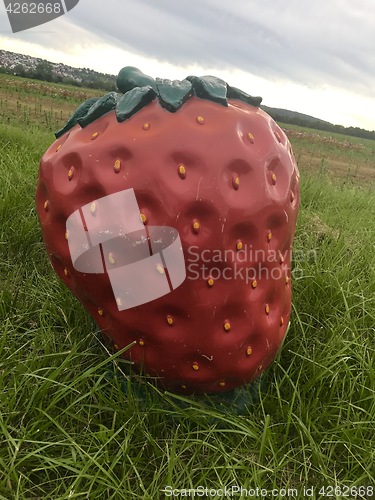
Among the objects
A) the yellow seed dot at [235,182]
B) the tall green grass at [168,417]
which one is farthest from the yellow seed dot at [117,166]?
the tall green grass at [168,417]

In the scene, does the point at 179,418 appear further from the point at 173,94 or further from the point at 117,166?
the point at 173,94

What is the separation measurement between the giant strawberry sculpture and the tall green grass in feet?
0.41

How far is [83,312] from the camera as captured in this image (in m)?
1.35

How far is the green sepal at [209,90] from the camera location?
0.99 metres

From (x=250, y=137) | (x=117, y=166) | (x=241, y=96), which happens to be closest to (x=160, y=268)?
(x=117, y=166)

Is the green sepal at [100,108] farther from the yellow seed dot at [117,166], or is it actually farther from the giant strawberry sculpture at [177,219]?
the yellow seed dot at [117,166]

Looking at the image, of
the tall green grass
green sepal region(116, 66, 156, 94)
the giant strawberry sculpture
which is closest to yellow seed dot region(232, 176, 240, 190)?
the giant strawberry sculpture

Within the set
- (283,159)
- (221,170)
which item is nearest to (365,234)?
(283,159)

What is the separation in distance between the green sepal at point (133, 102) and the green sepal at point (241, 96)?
0.19m

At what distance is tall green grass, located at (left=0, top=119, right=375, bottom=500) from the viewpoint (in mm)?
987

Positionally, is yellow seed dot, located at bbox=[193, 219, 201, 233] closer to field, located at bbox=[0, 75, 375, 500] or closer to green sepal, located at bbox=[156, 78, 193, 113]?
green sepal, located at bbox=[156, 78, 193, 113]

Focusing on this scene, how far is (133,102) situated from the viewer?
97cm

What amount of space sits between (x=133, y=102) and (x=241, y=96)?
258 millimetres

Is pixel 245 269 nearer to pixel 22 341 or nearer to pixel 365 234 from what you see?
pixel 22 341
